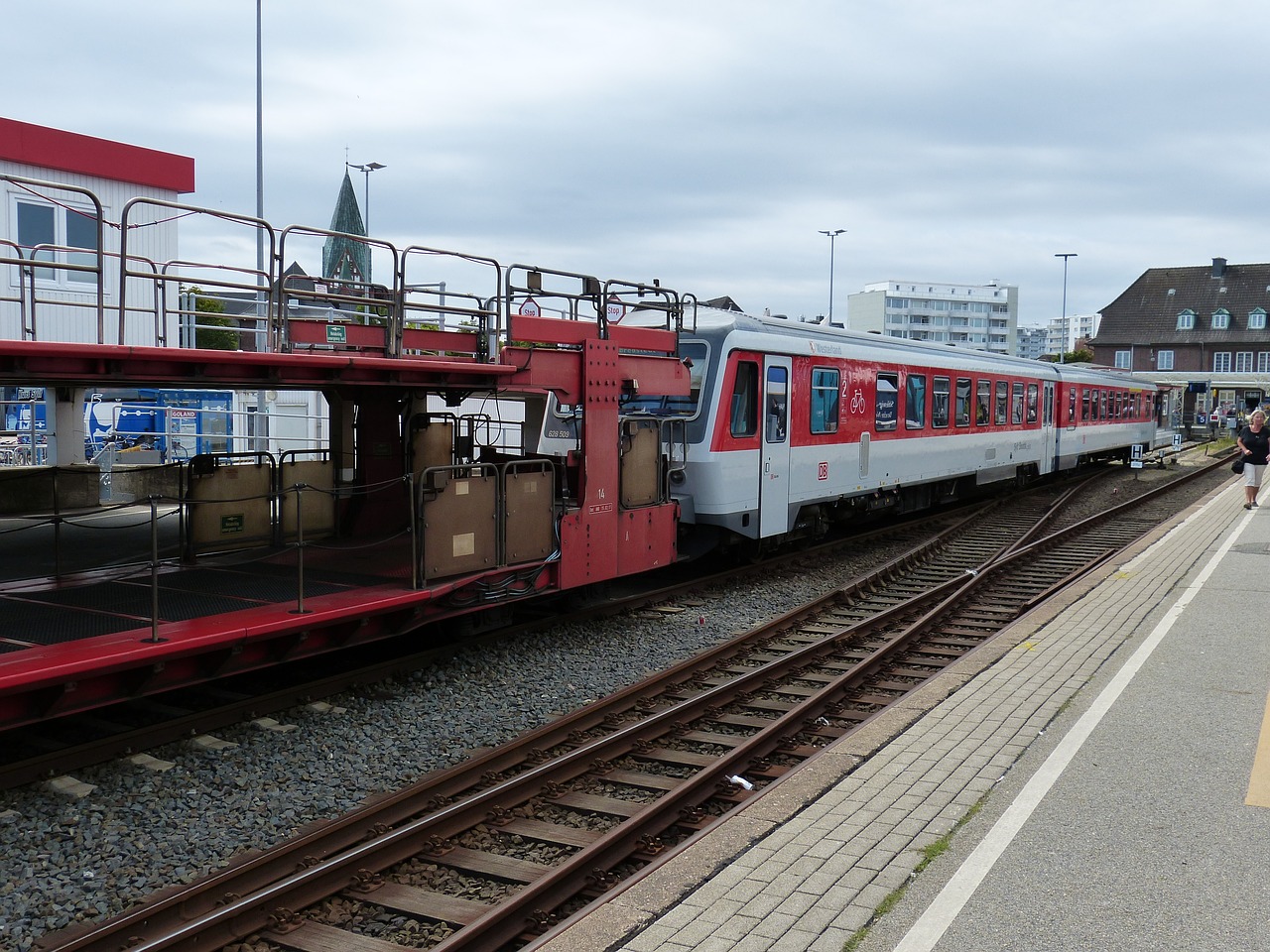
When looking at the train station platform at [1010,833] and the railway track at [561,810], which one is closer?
the train station platform at [1010,833]

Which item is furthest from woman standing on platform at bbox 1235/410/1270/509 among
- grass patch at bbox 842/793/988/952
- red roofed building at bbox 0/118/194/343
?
red roofed building at bbox 0/118/194/343

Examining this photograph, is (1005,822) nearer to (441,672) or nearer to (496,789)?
(496,789)

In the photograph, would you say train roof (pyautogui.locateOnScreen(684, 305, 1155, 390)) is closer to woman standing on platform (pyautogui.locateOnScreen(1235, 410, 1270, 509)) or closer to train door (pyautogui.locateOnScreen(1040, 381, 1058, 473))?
train door (pyautogui.locateOnScreen(1040, 381, 1058, 473))

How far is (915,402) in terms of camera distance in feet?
54.5

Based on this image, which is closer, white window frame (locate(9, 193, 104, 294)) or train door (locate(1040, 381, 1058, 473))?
Answer: white window frame (locate(9, 193, 104, 294))

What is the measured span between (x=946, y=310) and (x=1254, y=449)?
11333cm

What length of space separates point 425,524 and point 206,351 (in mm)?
2278

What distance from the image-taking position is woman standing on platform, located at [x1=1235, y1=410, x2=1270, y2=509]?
57.8ft

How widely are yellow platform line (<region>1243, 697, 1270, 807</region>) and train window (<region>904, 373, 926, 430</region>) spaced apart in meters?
10.1

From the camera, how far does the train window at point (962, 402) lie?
60.4ft

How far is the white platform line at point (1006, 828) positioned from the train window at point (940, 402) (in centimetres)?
904

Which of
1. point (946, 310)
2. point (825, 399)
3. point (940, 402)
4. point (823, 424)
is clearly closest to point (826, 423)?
point (823, 424)

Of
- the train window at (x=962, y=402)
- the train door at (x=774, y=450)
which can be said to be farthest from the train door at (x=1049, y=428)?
the train door at (x=774, y=450)

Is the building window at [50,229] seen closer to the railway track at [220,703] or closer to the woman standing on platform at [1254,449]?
the railway track at [220,703]
